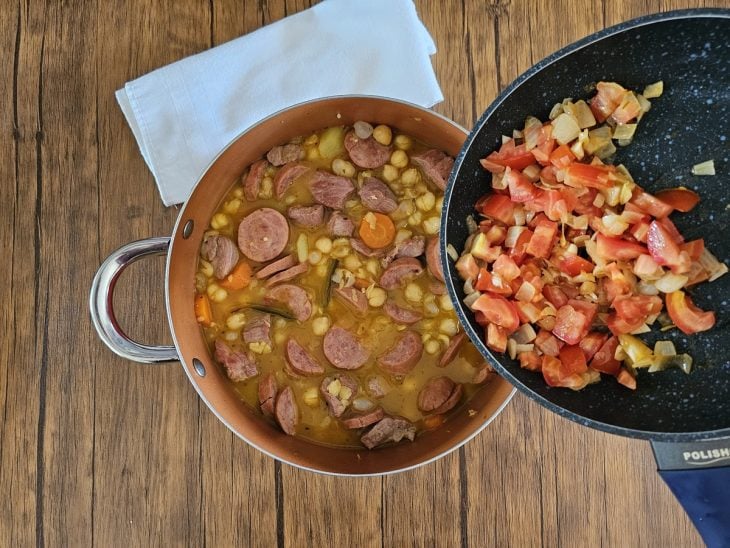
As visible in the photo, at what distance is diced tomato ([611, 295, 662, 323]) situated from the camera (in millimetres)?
1545

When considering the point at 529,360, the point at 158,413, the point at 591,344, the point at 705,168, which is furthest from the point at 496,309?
the point at 158,413

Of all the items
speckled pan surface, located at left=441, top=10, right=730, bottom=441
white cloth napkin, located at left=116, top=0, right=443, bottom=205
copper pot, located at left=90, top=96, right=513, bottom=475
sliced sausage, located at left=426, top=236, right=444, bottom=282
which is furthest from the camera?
white cloth napkin, located at left=116, top=0, right=443, bottom=205

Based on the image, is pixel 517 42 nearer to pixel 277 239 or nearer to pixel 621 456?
pixel 277 239

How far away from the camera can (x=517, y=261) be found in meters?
1.58

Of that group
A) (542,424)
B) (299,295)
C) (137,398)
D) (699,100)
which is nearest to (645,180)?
(699,100)

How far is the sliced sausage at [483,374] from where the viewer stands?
189 cm

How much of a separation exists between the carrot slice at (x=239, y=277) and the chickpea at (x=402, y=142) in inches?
21.4

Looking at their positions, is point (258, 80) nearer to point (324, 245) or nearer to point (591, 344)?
point (324, 245)

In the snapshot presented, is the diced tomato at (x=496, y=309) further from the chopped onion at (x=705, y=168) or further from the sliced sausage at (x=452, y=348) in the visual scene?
the chopped onion at (x=705, y=168)

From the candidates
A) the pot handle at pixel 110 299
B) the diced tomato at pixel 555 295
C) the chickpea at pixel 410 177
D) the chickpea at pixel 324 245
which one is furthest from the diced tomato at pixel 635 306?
the pot handle at pixel 110 299

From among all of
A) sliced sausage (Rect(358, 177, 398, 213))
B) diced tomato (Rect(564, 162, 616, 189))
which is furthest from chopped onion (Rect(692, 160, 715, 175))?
sliced sausage (Rect(358, 177, 398, 213))

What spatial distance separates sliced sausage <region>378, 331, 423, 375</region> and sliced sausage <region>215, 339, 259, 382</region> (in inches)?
14.1

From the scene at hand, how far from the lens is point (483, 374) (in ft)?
6.22

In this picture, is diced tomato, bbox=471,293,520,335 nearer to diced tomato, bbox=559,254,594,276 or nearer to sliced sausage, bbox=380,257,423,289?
diced tomato, bbox=559,254,594,276
